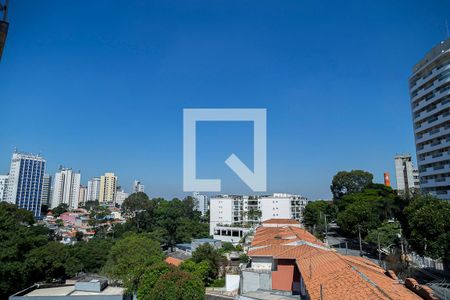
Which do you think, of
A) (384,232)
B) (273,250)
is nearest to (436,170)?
(384,232)

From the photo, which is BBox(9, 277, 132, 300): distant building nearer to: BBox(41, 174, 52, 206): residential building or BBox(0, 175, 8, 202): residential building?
BBox(0, 175, 8, 202): residential building

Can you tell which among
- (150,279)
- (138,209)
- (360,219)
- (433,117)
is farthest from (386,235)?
(138,209)

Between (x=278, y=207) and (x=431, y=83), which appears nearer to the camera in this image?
(x=431, y=83)

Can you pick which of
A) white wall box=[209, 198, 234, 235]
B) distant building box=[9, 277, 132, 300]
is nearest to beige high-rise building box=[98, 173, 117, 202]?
white wall box=[209, 198, 234, 235]

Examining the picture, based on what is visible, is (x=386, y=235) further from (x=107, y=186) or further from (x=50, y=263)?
(x=107, y=186)

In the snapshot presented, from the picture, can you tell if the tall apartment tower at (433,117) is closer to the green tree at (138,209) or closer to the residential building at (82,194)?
the green tree at (138,209)

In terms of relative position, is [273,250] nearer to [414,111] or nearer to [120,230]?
[414,111]
